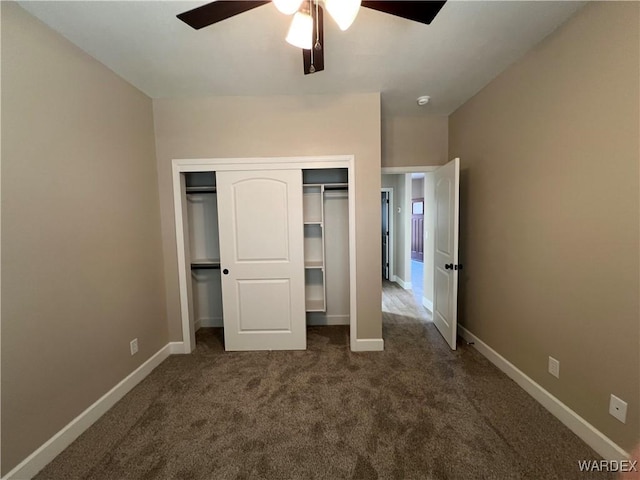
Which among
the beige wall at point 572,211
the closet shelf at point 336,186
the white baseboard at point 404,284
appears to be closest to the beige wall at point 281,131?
the closet shelf at point 336,186

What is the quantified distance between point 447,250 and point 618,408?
4.96 ft

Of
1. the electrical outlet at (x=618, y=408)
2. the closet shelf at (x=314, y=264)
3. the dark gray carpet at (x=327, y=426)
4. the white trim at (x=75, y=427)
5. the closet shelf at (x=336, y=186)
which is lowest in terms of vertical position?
the dark gray carpet at (x=327, y=426)

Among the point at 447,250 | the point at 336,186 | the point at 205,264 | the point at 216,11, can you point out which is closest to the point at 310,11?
the point at 216,11

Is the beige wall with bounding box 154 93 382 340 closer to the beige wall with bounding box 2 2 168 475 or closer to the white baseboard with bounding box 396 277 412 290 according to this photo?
the beige wall with bounding box 2 2 168 475

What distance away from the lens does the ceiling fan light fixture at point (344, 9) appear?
1.06m

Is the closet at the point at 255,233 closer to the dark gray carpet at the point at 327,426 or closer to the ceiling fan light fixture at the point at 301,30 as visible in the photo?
the dark gray carpet at the point at 327,426

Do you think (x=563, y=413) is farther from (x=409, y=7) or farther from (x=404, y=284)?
(x=404, y=284)

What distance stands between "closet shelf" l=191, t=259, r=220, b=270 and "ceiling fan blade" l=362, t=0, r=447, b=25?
99.3 inches

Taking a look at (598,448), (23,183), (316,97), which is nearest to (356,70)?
(316,97)

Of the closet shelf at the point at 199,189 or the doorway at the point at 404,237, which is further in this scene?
the doorway at the point at 404,237

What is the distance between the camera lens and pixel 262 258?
96.5 inches

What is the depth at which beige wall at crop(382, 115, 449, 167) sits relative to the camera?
2896mm

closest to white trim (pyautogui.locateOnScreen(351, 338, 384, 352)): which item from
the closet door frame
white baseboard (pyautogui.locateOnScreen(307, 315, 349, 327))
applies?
the closet door frame

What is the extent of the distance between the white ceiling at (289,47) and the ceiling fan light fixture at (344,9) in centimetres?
44
